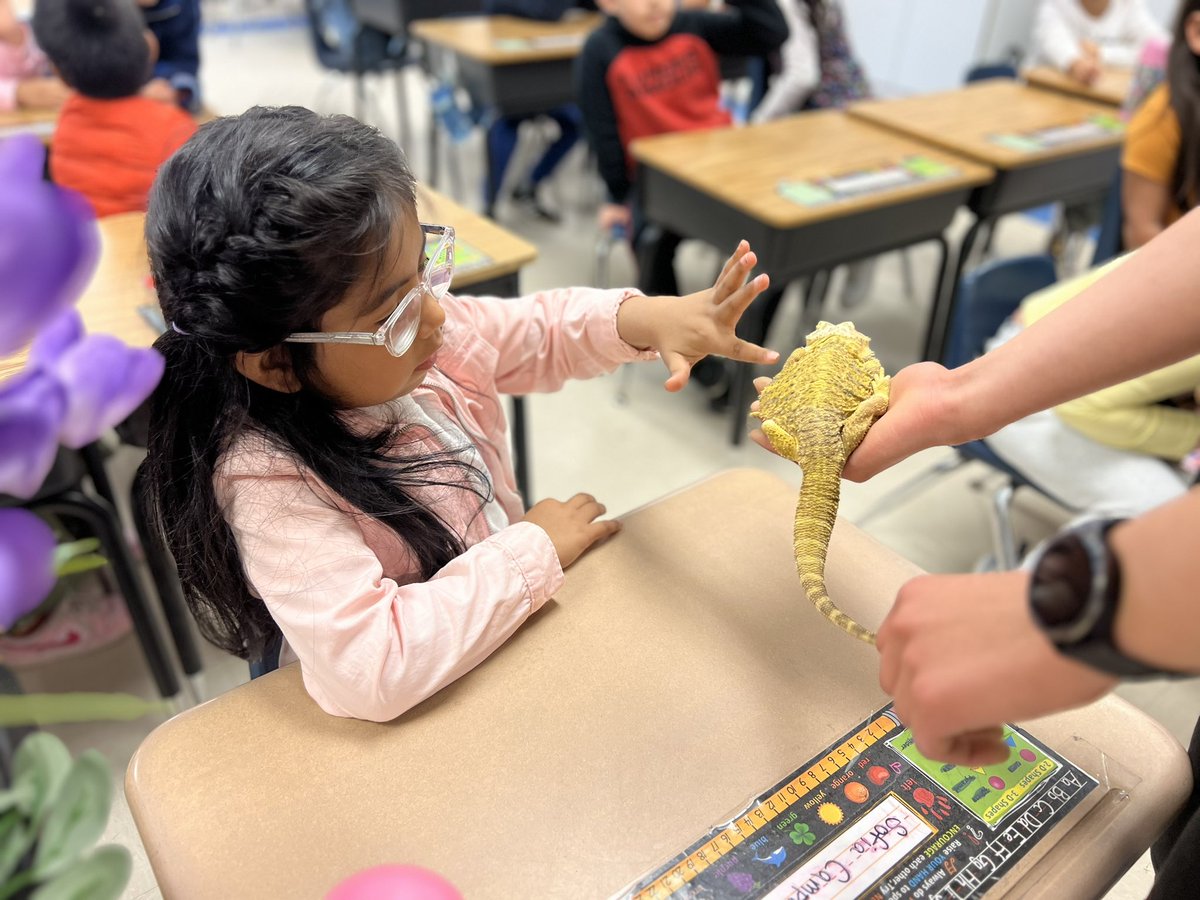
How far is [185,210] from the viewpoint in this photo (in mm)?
749

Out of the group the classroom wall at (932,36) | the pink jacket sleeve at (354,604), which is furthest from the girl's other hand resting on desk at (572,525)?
the classroom wall at (932,36)

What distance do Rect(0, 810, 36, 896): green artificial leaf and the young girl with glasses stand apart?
35 cm

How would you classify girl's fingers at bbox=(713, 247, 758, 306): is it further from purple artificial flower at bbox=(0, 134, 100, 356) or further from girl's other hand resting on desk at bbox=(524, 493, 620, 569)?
purple artificial flower at bbox=(0, 134, 100, 356)

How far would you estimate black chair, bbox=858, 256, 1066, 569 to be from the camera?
1853mm

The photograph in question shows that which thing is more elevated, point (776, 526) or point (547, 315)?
point (547, 315)

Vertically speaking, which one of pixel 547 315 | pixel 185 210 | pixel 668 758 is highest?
pixel 185 210

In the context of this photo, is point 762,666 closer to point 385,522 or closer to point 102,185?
point 385,522

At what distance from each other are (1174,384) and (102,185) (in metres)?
2.35

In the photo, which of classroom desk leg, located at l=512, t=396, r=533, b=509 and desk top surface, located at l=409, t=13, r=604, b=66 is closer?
classroom desk leg, located at l=512, t=396, r=533, b=509

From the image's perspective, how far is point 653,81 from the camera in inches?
117

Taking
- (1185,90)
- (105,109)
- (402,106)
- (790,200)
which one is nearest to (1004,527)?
(790,200)

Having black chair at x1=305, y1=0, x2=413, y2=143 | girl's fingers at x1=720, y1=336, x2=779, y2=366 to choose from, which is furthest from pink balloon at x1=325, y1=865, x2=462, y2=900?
black chair at x1=305, y1=0, x2=413, y2=143

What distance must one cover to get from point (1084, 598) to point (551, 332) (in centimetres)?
88

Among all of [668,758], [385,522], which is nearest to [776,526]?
[668,758]
